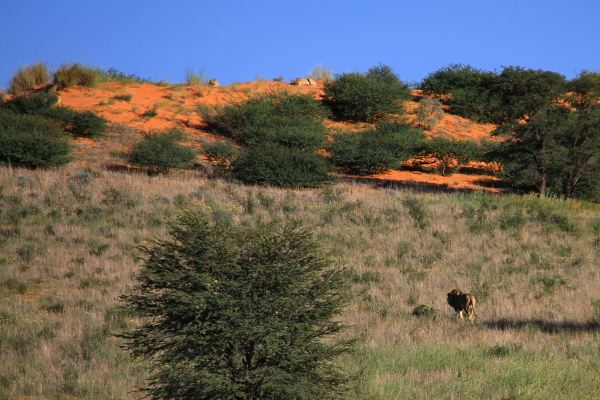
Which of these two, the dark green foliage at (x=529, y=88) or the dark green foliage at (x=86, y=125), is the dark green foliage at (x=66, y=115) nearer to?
the dark green foliage at (x=86, y=125)

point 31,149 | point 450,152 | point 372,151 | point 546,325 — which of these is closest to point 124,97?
point 31,149

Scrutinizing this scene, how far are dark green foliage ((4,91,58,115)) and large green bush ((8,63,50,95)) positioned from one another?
5.10m

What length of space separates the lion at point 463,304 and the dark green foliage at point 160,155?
59.8 ft

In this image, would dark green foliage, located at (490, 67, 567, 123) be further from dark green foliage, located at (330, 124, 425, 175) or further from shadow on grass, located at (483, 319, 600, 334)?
shadow on grass, located at (483, 319, 600, 334)

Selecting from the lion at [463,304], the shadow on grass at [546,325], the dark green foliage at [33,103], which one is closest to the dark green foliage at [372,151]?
the dark green foliage at [33,103]

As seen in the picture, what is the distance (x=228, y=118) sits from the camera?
39.9m

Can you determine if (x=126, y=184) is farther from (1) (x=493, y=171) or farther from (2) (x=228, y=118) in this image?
(1) (x=493, y=171)

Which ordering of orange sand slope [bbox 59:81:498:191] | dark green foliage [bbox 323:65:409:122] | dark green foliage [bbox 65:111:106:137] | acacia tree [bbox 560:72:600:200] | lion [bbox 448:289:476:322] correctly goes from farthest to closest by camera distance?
dark green foliage [bbox 323:65:409:122] < orange sand slope [bbox 59:81:498:191] < dark green foliage [bbox 65:111:106:137] < acacia tree [bbox 560:72:600:200] < lion [bbox 448:289:476:322]

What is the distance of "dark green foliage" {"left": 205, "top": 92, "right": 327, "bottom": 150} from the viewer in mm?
36031

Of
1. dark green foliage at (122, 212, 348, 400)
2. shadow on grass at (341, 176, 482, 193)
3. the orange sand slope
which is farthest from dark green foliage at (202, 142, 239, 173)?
dark green foliage at (122, 212, 348, 400)

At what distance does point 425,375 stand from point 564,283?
968 centimetres

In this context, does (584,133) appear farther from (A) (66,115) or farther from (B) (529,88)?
(A) (66,115)

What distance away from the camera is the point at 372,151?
1378 inches

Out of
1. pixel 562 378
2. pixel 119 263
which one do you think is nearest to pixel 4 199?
pixel 119 263
